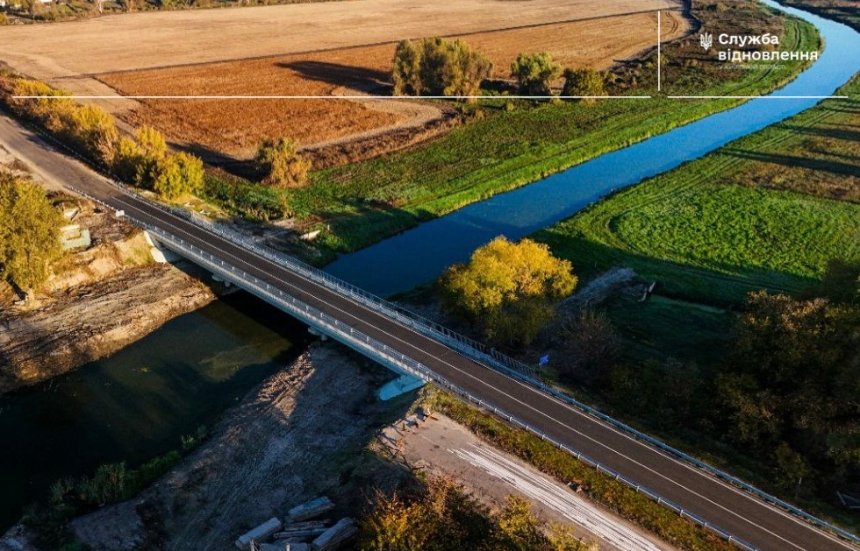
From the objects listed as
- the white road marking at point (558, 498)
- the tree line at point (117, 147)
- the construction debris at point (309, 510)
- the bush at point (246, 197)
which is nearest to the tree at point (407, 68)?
the tree line at point (117, 147)

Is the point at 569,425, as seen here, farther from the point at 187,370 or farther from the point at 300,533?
the point at 187,370

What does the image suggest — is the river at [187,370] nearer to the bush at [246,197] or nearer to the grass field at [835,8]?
the bush at [246,197]

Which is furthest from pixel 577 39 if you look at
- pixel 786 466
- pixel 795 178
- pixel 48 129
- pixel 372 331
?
pixel 786 466

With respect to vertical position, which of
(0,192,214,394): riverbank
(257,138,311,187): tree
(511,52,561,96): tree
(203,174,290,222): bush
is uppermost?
(511,52,561,96): tree

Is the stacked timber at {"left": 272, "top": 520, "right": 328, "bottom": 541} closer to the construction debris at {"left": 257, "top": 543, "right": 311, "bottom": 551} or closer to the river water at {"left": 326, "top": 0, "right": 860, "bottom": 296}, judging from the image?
the construction debris at {"left": 257, "top": 543, "right": 311, "bottom": 551}

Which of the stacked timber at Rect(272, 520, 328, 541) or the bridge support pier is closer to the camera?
the stacked timber at Rect(272, 520, 328, 541)

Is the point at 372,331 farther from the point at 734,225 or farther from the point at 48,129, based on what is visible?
the point at 48,129

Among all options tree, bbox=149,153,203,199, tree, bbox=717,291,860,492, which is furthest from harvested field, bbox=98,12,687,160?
tree, bbox=717,291,860,492
